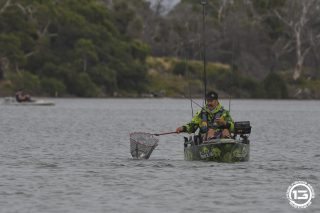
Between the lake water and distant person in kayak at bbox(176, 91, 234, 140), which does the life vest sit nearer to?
distant person in kayak at bbox(176, 91, 234, 140)

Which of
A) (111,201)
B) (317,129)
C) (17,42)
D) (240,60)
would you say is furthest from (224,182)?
(240,60)

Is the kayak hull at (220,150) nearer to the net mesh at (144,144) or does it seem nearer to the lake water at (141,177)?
the lake water at (141,177)

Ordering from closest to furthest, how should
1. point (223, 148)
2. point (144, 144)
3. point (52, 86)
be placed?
point (223, 148) < point (144, 144) < point (52, 86)

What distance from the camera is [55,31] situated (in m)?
132

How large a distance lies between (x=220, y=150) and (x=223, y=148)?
0.12 meters

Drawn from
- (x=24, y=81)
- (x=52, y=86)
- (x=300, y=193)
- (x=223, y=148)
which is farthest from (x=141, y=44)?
(x=300, y=193)

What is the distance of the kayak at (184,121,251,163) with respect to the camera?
3059 cm

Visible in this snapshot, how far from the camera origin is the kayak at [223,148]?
3059 cm

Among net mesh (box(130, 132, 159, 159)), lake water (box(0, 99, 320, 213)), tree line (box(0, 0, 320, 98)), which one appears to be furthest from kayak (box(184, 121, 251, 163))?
tree line (box(0, 0, 320, 98))

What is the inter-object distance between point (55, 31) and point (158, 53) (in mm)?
23571

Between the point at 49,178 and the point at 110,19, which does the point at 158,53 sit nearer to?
the point at 110,19

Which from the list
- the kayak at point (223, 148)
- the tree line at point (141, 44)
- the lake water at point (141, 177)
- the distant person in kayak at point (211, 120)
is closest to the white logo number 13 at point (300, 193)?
the lake water at point (141, 177)

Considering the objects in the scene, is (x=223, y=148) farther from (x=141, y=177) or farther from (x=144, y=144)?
(x=144, y=144)

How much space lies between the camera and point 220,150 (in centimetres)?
3075
